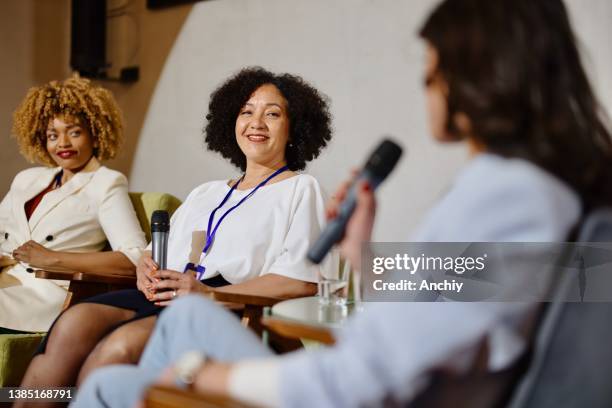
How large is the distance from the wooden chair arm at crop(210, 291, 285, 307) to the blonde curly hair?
1202mm

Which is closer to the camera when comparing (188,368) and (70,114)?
(188,368)

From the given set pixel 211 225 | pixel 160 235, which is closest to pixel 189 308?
pixel 160 235

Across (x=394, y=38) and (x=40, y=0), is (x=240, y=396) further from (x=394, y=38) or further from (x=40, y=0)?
(x=40, y=0)

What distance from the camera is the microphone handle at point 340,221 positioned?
1081 millimetres

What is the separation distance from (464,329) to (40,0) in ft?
11.9

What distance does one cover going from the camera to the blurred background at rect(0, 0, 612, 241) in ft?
8.66

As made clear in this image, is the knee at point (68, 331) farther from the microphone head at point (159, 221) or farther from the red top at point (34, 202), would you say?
the red top at point (34, 202)

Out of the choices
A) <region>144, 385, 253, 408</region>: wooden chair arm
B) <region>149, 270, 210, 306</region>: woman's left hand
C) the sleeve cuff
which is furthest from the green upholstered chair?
the sleeve cuff

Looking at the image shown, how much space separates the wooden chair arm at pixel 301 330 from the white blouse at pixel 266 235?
58cm

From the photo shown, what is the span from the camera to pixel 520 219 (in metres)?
0.80

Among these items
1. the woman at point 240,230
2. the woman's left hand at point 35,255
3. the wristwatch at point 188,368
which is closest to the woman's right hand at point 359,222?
the wristwatch at point 188,368

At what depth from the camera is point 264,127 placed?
88.1 inches

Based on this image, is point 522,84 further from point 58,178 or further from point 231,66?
point 231,66

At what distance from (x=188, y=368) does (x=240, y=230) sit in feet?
3.68
